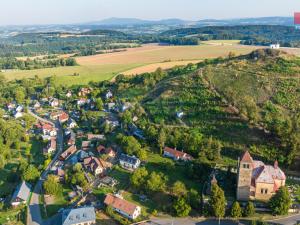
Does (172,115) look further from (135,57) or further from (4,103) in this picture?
(135,57)

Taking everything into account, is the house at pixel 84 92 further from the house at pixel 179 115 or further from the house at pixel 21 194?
the house at pixel 21 194

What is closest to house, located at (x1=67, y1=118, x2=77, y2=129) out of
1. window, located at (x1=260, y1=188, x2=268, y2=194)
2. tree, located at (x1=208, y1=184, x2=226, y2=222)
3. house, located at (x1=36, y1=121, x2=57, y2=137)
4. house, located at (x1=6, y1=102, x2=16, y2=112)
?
house, located at (x1=36, y1=121, x2=57, y2=137)

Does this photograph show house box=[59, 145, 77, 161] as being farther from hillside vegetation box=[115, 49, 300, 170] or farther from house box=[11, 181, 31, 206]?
hillside vegetation box=[115, 49, 300, 170]

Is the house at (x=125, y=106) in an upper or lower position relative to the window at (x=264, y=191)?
upper

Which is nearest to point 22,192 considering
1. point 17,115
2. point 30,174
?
point 30,174

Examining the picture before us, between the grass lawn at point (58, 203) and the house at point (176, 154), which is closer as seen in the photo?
the grass lawn at point (58, 203)

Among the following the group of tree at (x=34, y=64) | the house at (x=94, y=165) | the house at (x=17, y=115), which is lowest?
the house at (x=94, y=165)

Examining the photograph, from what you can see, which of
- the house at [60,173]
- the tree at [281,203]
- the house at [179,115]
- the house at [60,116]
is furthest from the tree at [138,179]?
the house at [60,116]
